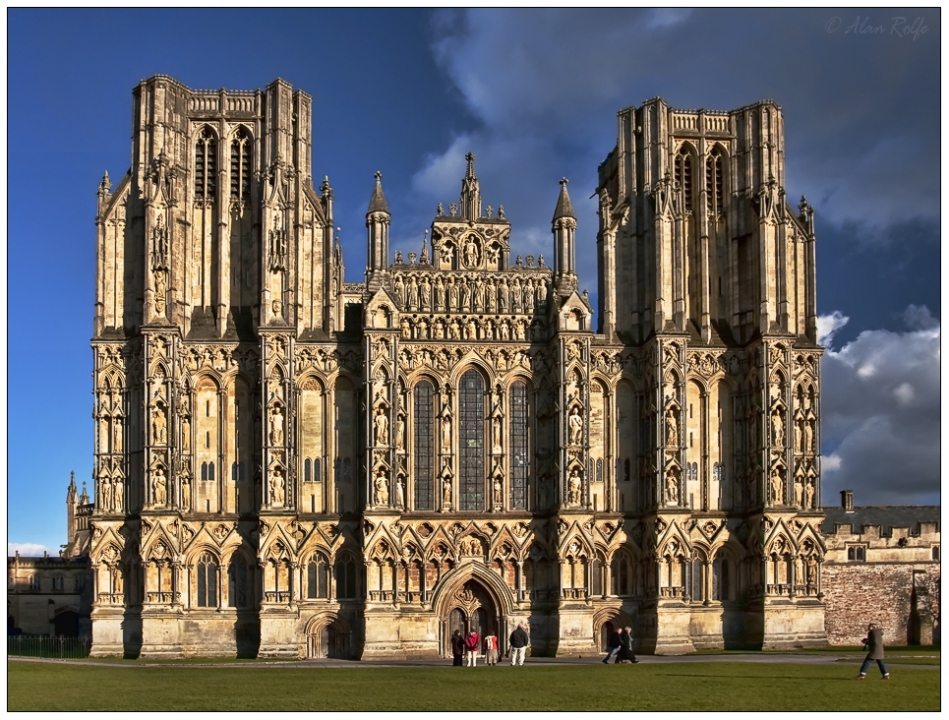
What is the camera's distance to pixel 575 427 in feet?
205

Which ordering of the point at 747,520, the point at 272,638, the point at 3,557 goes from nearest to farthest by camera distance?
the point at 3,557 < the point at 272,638 < the point at 747,520

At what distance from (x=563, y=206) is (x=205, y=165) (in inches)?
682

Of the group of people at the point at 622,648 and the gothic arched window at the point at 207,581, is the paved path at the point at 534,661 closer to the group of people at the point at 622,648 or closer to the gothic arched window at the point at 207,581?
the group of people at the point at 622,648

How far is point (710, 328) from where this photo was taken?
65.8 m

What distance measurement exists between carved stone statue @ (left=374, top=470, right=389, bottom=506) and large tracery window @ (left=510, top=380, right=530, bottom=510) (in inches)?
246

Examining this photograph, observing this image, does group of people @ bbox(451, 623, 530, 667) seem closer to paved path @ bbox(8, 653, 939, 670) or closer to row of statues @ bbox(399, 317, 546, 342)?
paved path @ bbox(8, 653, 939, 670)

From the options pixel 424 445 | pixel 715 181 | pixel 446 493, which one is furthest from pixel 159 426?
pixel 715 181

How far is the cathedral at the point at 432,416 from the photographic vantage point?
60844mm

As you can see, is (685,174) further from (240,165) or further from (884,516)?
(884,516)

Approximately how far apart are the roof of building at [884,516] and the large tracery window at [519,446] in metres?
26.7

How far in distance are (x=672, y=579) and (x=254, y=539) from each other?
18.9 meters

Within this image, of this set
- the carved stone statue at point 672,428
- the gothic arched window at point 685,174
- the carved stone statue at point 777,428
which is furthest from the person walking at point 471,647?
the gothic arched window at point 685,174

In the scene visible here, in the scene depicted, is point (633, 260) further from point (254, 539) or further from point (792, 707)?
point (792, 707)

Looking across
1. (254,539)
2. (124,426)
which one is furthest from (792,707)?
(124,426)
